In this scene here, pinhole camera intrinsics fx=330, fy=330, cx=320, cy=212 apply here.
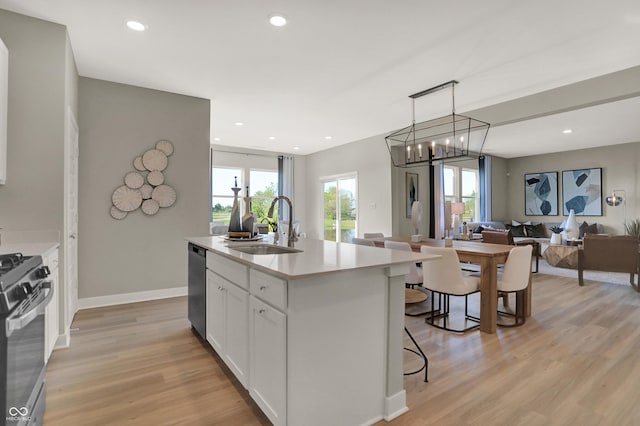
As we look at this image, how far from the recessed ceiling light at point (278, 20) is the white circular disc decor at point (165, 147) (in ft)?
7.56

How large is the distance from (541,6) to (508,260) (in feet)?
7.03

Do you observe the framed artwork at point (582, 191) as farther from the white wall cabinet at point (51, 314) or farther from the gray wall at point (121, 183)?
the white wall cabinet at point (51, 314)

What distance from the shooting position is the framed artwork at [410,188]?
6.75 meters

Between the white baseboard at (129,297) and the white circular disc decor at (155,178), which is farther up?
the white circular disc decor at (155,178)

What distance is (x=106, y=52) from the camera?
10.6 feet

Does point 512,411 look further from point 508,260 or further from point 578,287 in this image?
point 578,287

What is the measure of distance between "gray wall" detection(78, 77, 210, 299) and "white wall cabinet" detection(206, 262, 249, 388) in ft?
6.64

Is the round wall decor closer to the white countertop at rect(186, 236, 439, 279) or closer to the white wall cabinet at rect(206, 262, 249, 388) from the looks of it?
the white wall cabinet at rect(206, 262, 249, 388)

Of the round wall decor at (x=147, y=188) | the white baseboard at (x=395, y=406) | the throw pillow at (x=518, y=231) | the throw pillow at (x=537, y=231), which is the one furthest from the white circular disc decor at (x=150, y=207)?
the throw pillow at (x=537, y=231)

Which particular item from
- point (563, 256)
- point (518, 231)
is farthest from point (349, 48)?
point (518, 231)

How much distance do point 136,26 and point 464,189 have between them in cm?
808

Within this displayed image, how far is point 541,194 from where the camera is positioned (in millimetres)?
8875

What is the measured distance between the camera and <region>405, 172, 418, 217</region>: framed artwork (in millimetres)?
6750

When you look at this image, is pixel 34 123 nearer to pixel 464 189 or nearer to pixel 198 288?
pixel 198 288
